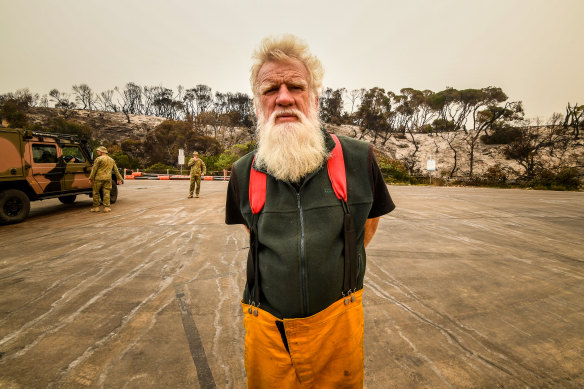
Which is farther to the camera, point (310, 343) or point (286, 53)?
point (286, 53)

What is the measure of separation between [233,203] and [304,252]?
64cm

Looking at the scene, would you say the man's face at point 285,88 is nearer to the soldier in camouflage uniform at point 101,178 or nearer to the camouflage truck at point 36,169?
the soldier in camouflage uniform at point 101,178

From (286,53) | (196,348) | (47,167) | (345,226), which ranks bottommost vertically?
(196,348)

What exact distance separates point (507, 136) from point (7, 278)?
159 ft

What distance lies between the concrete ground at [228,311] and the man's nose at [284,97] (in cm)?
182

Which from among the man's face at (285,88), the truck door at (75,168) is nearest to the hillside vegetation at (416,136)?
the truck door at (75,168)

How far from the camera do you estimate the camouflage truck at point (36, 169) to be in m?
5.99

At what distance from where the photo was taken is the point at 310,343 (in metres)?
1.02

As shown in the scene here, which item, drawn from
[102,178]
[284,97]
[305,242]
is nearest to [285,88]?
[284,97]

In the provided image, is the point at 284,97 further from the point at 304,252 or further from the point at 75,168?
the point at 75,168

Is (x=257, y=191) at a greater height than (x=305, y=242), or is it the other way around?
(x=257, y=191)

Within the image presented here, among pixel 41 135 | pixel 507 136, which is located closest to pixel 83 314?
pixel 41 135

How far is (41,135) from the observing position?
6941 mm

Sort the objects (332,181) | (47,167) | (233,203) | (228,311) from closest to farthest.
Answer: (332,181) → (233,203) → (228,311) → (47,167)
